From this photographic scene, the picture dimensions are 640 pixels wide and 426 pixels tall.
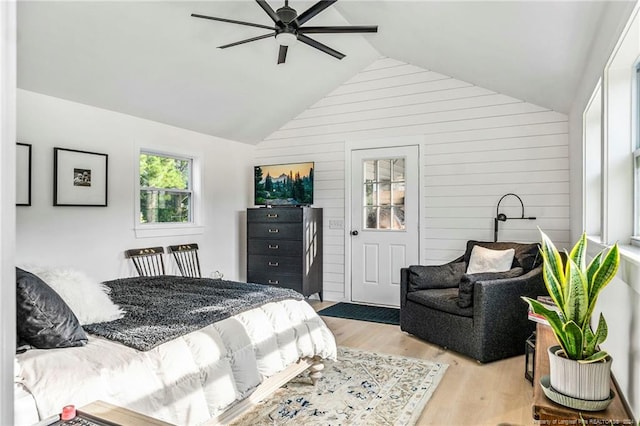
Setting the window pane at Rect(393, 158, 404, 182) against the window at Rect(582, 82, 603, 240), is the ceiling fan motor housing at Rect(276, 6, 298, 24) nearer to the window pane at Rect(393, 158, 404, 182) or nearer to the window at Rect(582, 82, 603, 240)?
the window at Rect(582, 82, 603, 240)

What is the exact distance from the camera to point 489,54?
3486 millimetres

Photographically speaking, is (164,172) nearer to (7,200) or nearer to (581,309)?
(581,309)

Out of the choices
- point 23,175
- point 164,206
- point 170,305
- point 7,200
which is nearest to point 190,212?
point 164,206

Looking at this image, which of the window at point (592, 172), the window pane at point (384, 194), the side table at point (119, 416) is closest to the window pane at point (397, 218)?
the window pane at point (384, 194)

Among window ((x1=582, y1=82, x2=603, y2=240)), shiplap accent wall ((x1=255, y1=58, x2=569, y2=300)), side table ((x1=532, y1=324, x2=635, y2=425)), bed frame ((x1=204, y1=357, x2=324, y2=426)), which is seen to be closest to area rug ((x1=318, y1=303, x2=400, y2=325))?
shiplap accent wall ((x1=255, y1=58, x2=569, y2=300))

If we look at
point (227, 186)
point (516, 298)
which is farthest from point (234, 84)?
point (516, 298)

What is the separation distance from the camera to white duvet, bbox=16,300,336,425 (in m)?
1.45

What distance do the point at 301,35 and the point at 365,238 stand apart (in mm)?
2793

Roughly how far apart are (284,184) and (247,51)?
186 cm

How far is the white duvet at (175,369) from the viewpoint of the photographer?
1.45m

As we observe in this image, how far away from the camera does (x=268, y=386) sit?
2.35 m

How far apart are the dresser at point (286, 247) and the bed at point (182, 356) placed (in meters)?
2.09

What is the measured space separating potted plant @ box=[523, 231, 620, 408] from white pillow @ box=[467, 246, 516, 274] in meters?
2.16

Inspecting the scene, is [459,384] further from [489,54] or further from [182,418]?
[489,54]
